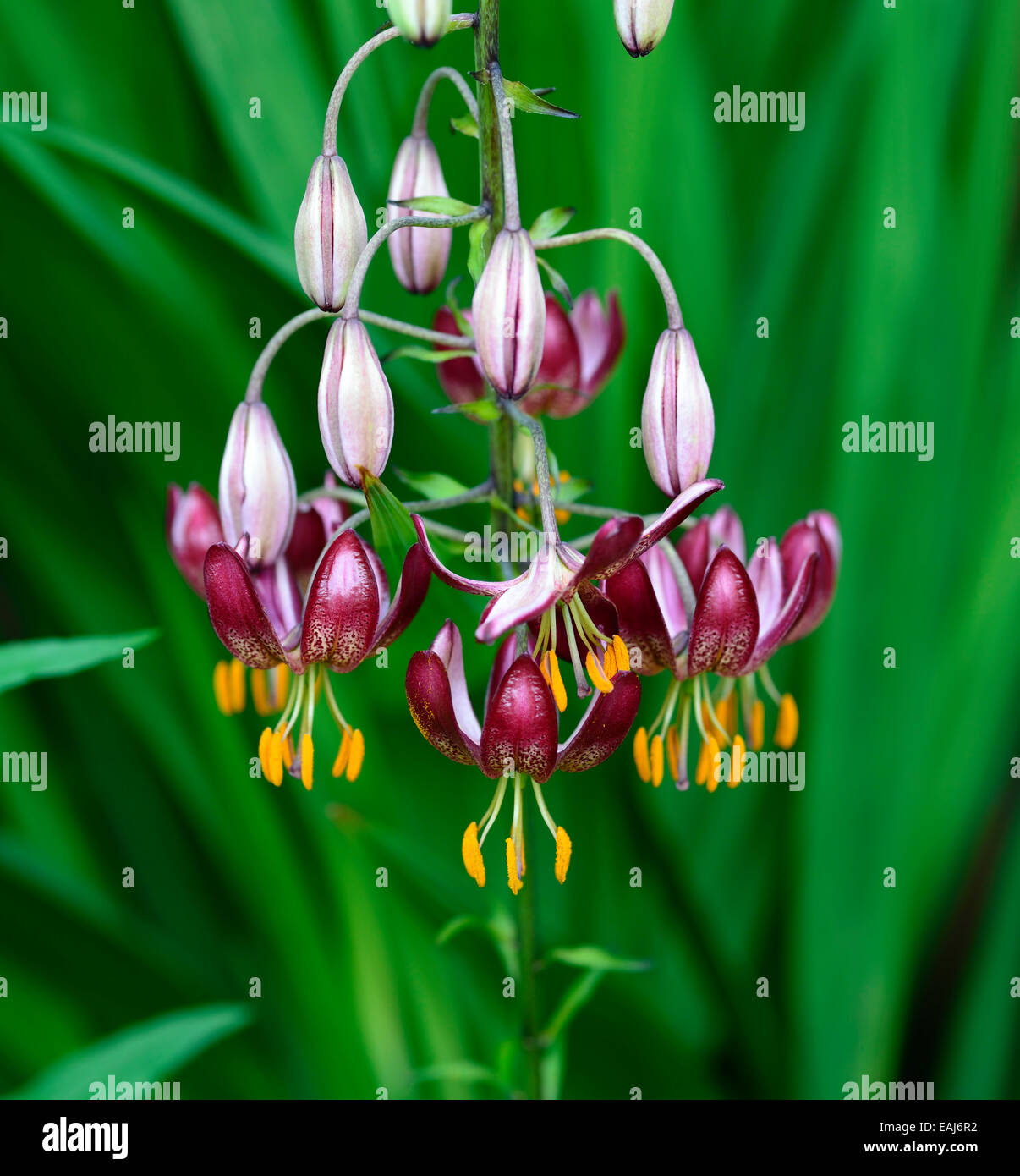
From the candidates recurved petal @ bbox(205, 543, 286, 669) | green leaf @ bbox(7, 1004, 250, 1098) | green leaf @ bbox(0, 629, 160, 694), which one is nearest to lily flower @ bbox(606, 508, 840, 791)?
recurved petal @ bbox(205, 543, 286, 669)

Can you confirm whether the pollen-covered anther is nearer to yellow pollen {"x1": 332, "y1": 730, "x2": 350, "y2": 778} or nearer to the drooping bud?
yellow pollen {"x1": 332, "y1": 730, "x2": 350, "y2": 778}

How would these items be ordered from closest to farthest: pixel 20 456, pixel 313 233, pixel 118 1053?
pixel 313 233, pixel 118 1053, pixel 20 456

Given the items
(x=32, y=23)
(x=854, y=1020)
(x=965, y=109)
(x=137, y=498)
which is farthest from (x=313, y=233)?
(x=854, y=1020)

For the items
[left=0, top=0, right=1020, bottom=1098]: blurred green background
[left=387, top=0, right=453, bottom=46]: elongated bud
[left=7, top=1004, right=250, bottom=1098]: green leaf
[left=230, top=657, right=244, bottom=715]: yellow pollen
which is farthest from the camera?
[left=0, top=0, right=1020, bottom=1098]: blurred green background

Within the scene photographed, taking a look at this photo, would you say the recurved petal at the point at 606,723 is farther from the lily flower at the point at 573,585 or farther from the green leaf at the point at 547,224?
the green leaf at the point at 547,224

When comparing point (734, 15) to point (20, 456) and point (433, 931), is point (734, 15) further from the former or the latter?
point (433, 931)

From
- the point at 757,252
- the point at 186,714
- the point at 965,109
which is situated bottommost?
the point at 186,714

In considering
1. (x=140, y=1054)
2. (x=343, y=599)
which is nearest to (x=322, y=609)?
(x=343, y=599)
